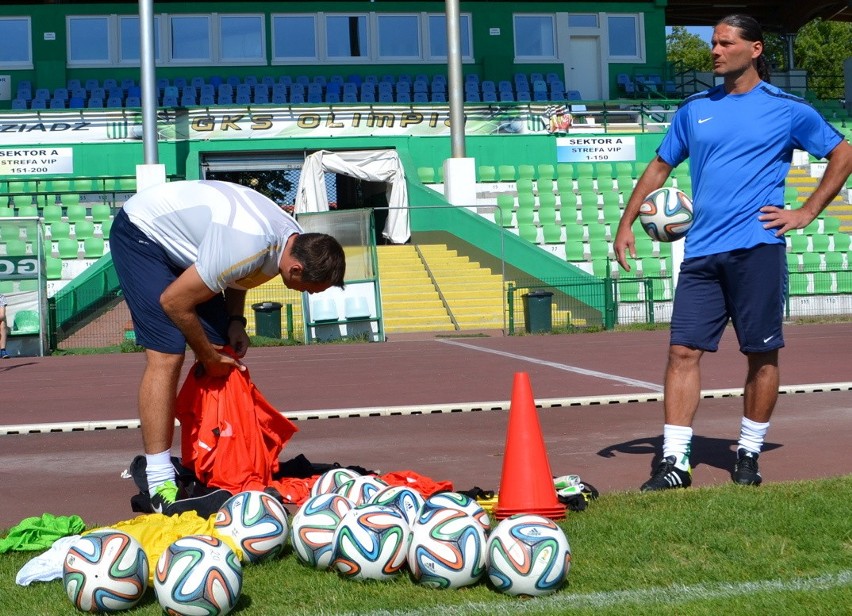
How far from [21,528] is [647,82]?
33.6 meters

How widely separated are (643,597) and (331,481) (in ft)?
6.37

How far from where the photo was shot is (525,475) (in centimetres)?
527

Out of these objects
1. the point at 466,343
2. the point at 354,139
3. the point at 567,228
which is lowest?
the point at 466,343

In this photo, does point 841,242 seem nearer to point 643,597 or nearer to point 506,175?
point 506,175

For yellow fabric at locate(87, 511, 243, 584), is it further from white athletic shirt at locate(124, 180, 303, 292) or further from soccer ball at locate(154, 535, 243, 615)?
white athletic shirt at locate(124, 180, 303, 292)

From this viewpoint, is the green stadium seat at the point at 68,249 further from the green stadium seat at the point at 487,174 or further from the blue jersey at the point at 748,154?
the blue jersey at the point at 748,154

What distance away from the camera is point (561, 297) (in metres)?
23.4

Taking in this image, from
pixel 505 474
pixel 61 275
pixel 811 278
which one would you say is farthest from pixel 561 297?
pixel 505 474

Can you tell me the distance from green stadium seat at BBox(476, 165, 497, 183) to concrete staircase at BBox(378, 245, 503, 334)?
9.02 ft

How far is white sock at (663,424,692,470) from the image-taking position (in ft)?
19.6

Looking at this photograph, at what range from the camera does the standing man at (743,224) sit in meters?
6.02

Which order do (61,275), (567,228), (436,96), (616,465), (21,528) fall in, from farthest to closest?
(436,96) → (567,228) → (61,275) → (616,465) → (21,528)

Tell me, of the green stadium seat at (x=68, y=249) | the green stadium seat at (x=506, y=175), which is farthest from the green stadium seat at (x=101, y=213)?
the green stadium seat at (x=506, y=175)

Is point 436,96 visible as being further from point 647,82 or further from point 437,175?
point 647,82
